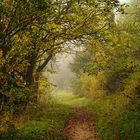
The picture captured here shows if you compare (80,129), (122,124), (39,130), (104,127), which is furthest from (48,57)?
(122,124)

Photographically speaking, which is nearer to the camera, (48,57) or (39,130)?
(39,130)

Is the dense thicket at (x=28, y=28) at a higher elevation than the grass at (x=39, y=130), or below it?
higher

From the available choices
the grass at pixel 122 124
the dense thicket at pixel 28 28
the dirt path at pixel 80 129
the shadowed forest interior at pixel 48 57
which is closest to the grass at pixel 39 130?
the shadowed forest interior at pixel 48 57

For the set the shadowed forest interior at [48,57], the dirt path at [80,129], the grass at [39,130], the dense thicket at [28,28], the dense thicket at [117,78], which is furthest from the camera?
the dirt path at [80,129]

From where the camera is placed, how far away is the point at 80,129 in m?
17.9

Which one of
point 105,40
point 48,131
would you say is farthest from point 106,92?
point 48,131

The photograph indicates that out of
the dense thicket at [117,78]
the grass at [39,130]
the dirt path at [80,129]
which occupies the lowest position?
the dirt path at [80,129]

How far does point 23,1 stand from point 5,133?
212 inches

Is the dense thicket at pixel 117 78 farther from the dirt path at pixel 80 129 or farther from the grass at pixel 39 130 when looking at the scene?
the grass at pixel 39 130

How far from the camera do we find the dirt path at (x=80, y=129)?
52.6ft

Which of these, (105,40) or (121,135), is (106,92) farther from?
(121,135)

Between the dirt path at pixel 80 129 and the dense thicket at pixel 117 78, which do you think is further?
the dirt path at pixel 80 129

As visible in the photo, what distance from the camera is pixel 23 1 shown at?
11273mm

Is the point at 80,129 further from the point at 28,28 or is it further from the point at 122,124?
the point at 28,28
